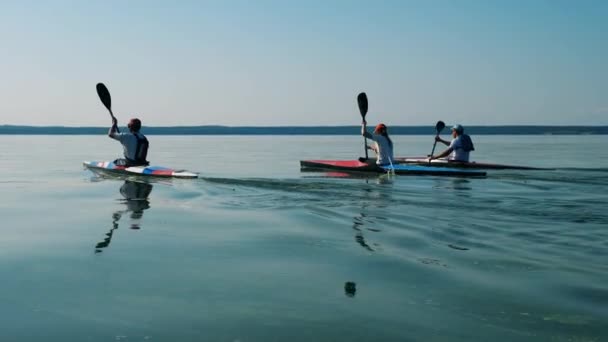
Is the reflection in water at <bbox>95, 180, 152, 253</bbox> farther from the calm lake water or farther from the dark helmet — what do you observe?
the dark helmet

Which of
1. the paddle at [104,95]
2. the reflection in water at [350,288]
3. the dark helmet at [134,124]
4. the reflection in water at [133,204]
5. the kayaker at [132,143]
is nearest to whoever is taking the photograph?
the reflection in water at [350,288]

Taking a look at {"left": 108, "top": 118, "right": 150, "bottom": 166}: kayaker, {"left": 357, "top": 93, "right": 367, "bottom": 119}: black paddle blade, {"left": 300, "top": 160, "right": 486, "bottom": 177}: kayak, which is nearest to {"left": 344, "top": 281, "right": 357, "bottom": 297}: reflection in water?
{"left": 108, "top": 118, "right": 150, "bottom": 166}: kayaker

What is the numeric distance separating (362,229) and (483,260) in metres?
2.74

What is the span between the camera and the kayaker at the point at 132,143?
1736cm

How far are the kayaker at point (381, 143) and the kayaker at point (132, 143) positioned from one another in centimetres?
684

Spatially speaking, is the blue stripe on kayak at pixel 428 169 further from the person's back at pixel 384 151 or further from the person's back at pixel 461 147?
the person's back at pixel 461 147

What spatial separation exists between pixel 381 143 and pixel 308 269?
12.5 metres

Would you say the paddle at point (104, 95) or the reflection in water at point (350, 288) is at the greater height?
the paddle at point (104, 95)

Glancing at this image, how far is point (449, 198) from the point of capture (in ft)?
44.1

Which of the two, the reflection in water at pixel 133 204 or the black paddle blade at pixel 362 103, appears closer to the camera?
the reflection in water at pixel 133 204

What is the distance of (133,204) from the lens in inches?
521

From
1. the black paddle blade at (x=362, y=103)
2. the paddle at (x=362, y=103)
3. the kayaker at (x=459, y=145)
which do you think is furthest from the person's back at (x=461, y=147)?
the black paddle blade at (x=362, y=103)

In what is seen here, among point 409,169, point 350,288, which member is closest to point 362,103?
point 409,169

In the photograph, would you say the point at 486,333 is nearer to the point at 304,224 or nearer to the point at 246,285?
the point at 246,285
